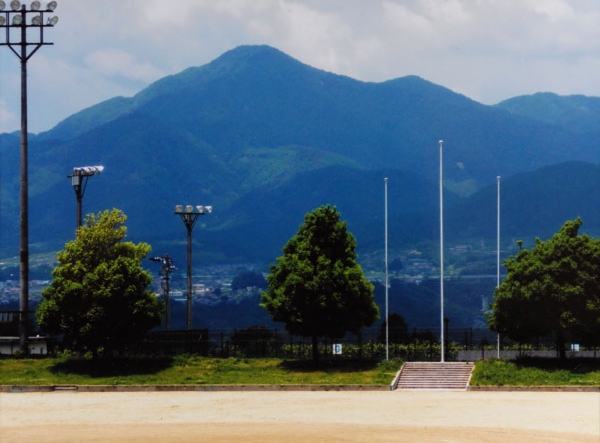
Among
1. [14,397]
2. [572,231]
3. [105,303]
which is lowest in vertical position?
[14,397]

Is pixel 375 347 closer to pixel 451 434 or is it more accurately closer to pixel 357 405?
pixel 357 405

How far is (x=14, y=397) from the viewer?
73.4 m

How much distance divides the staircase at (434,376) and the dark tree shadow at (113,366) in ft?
59.5

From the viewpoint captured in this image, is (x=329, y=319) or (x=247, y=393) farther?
(x=329, y=319)

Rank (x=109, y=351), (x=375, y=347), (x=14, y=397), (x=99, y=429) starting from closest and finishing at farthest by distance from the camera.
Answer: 1. (x=99, y=429)
2. (x=14, y=397)
3. (x=109, y=351)
4. (x=375, y=347)

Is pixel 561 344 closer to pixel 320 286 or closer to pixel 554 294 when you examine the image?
pixel 554 294

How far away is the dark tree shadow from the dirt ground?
25.3 feet

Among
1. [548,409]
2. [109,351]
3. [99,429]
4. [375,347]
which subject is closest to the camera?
[99,429]

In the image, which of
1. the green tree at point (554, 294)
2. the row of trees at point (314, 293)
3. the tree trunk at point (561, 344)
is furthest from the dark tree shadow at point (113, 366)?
the tree trunk at point (561, 344)

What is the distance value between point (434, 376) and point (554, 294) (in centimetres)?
1086

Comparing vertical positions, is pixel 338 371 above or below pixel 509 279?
below

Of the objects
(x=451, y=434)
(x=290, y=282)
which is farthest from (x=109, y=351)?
(x=451, y=434)

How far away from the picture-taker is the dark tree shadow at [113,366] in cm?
8321

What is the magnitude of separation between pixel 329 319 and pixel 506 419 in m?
29.5
